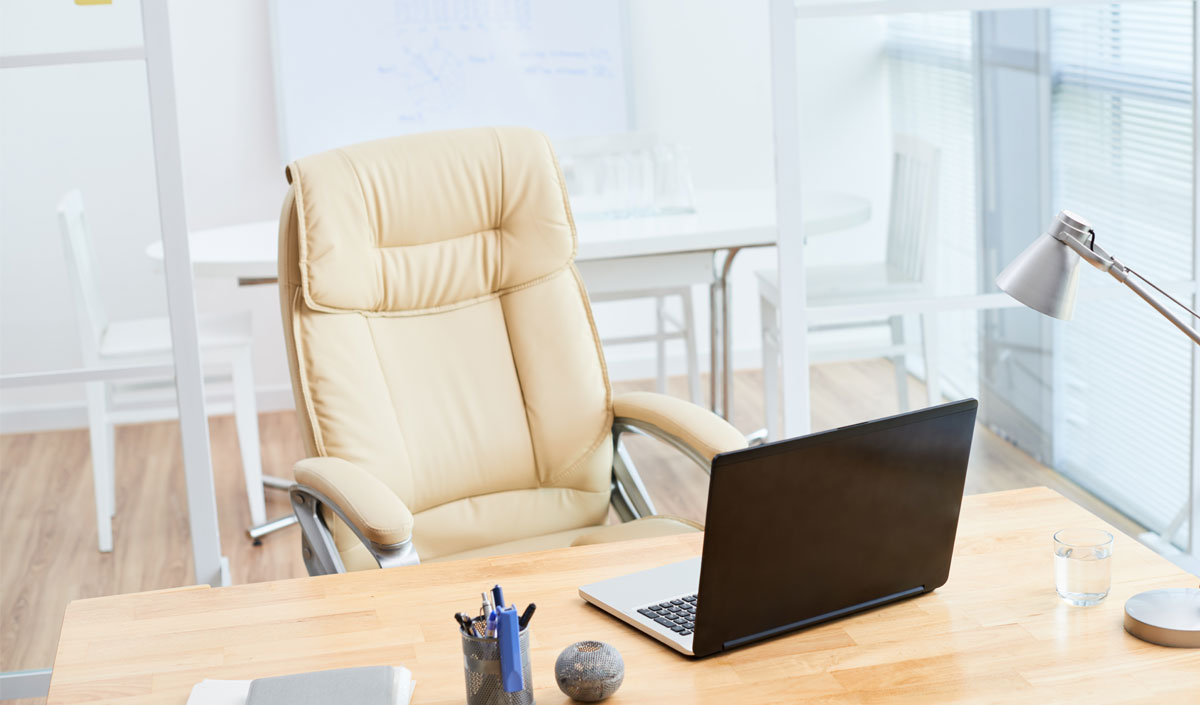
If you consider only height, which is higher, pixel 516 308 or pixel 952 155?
pixel 952 155

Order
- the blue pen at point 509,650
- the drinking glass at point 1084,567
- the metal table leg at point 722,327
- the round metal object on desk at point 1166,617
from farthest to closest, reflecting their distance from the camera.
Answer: the metal table leg at point 722,327
the drinking glass at point 1084,567
the round metal object on desk at point 1166,617
the blue pen at point 509,650

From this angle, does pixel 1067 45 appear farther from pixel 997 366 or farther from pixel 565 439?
pixel 565 439

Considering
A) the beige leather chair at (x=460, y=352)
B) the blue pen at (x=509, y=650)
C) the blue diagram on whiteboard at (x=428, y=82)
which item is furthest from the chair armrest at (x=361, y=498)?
the blue diagram on whiteboard at (x=428, y=82)

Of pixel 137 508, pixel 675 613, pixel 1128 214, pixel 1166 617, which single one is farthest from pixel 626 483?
pixel 137 508

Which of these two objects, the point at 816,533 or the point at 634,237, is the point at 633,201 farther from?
the point at 816,533

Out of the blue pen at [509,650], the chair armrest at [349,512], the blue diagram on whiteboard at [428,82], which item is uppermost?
the blue diagram on whiteboard at [428,82]

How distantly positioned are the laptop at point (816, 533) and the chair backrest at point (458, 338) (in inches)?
33.0

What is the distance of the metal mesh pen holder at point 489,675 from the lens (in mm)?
1230

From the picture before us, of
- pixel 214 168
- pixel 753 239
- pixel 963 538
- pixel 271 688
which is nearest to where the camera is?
pixel 271 688

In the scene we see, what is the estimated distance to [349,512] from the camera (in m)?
1.90

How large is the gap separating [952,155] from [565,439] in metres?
1.09

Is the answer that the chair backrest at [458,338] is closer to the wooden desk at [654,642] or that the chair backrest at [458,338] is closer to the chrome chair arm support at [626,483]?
the chrome chair arm support at [626,483]

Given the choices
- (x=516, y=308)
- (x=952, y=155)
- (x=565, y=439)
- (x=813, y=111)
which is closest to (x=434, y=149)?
(x=516, y=308)

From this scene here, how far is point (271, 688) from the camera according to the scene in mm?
1264
